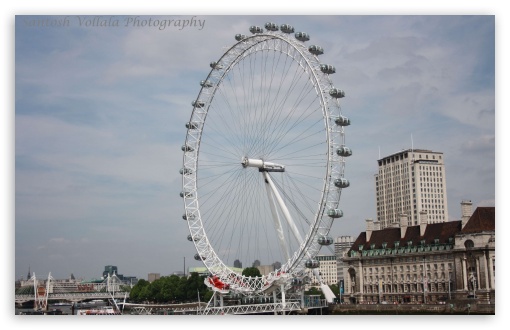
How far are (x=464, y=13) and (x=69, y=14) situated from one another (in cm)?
1183

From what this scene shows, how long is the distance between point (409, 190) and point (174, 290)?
24.4 m

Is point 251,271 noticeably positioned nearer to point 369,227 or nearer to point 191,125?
point 369,227

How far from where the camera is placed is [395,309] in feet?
101

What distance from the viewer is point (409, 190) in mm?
67312

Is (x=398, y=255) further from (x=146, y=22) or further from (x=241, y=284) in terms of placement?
(x=146, y=22)

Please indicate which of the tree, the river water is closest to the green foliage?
the river water

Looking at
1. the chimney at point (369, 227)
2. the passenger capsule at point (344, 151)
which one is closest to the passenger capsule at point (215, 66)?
the passenger capsule at point (344, 151)

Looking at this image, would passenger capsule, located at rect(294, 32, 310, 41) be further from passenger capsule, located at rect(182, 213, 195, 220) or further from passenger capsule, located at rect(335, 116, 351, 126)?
passenger capsule, located at rect(182, 213, 195, 220)

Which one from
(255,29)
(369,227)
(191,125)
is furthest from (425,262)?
(255,29)

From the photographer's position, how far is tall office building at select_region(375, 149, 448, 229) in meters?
56.4

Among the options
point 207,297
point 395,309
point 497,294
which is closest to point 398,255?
point 395,309

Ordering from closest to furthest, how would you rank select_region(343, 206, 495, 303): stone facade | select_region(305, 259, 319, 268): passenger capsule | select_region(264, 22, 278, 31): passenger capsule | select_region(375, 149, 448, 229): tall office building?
select_region(264, 22, 278, 31): passenger capsule < select_region(305, 259, 319, 268): passenger capsule < select_region(343, 206, 495, 303): stone facade < select_region(375, 149, 448, 229): tall office building

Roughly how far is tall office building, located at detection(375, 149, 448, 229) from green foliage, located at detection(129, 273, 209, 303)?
15.4 meters

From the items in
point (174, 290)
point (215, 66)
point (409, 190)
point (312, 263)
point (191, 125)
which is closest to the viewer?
point (312, 263)
